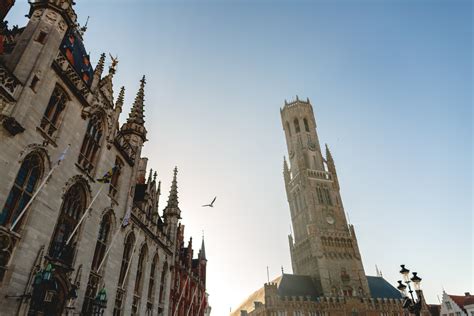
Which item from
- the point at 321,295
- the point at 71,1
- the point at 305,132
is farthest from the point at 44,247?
the point at 305,132

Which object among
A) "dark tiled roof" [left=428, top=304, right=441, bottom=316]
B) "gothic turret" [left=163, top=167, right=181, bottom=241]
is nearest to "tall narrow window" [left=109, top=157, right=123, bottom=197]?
"gothic turret" [left=163, top=167, right=181, bottom=241]

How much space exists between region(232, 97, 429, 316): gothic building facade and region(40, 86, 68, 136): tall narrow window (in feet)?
207

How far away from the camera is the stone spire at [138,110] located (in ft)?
92.1

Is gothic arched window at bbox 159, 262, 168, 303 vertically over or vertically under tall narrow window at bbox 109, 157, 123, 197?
under

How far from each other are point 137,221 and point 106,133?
733 cm

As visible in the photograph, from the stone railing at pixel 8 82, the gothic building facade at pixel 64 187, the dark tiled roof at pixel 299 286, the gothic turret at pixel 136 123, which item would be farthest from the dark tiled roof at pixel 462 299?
the stone railing at pixel 8 82

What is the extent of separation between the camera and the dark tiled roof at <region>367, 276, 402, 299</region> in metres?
79.1

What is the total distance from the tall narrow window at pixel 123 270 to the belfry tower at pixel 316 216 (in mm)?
60588

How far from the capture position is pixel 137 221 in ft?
79.8

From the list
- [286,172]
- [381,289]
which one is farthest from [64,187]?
[286,172]

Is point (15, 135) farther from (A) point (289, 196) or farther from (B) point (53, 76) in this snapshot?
(A) point (289, 196)

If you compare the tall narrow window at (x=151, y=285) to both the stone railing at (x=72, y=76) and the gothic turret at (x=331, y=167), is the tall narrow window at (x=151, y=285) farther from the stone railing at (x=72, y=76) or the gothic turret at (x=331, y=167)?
the gothic turret at (x=331, y=167)

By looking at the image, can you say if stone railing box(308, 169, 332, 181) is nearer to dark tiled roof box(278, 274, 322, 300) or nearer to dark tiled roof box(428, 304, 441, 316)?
dark tiled roof box(278, 274, 322, 300)

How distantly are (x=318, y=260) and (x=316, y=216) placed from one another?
11.8m
